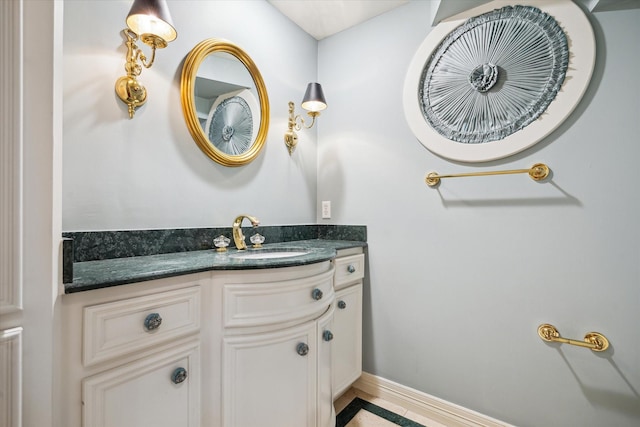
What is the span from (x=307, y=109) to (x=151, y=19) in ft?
2.82

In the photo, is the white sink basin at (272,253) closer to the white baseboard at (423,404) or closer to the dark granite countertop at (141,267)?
the dark granite countertop at (141,267)

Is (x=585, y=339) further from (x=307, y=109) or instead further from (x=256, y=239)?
(x=307, y=109)

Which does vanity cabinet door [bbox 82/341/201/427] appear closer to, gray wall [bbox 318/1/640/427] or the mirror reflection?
the mirror reflection

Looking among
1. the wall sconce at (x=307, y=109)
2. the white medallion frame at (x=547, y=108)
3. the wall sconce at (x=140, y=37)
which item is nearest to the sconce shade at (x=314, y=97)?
the wall sconce at (x=307, y=109)

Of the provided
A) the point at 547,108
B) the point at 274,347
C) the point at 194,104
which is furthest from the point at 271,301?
the point at 547,108

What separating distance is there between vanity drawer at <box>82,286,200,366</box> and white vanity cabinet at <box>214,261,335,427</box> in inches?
4.7

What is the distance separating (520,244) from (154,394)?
59.3 inches

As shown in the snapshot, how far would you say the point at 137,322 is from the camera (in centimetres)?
79

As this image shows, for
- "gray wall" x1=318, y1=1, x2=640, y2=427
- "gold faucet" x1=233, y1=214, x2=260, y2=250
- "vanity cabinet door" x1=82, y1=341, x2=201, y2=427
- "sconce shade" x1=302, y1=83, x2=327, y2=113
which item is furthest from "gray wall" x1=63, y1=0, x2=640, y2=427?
"vanity cabinet door" x1=82, y1=341, x2=201, y2=427

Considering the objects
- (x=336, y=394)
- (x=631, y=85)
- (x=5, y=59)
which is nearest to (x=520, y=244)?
(x=631, y=85)

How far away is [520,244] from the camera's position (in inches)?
50.6

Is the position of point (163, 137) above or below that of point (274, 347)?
above

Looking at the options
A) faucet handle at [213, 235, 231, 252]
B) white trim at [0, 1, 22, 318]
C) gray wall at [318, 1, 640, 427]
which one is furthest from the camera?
faucet handle at [213, 235, 231, 252]

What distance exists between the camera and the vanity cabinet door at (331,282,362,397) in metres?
1.50
